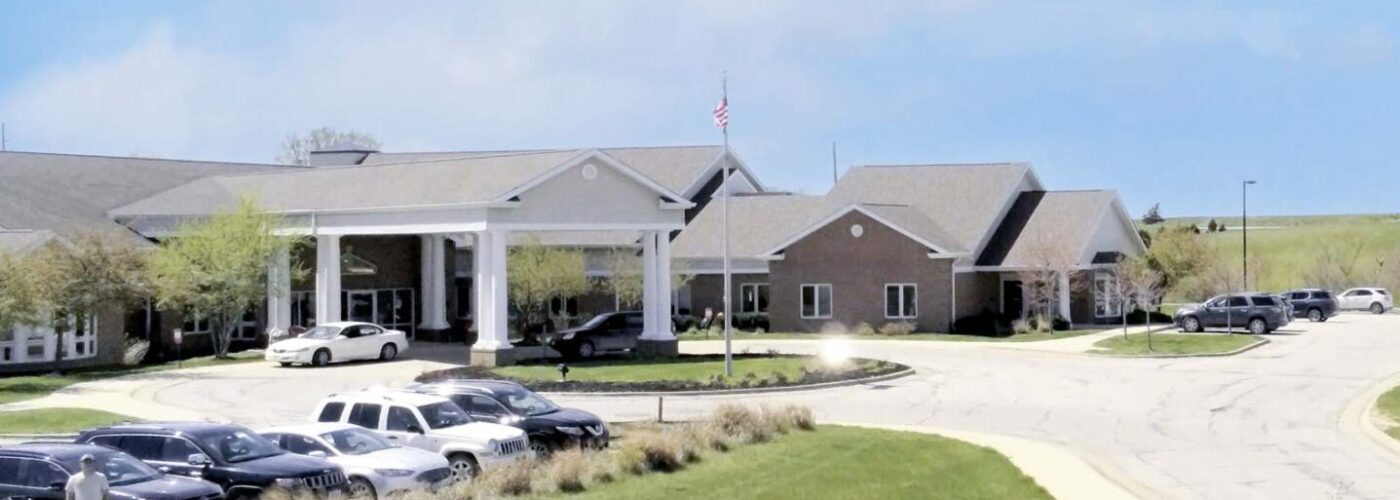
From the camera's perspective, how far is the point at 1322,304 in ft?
216

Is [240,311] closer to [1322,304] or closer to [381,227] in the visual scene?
[381,227]

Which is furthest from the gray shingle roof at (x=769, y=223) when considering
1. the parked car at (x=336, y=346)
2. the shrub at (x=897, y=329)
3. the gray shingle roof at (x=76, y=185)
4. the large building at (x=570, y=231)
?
the gray shingle roof at (x=76, y=185)

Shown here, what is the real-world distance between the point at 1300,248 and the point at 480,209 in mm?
92073

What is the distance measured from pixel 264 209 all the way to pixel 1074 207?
32.6 meters

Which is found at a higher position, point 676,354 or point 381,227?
point 381,227

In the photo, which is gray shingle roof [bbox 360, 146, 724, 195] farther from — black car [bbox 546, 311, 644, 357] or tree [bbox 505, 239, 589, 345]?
black car [bbox 546, 311, 644, 357]

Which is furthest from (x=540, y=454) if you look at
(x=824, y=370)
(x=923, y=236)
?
(x=923, y=236)

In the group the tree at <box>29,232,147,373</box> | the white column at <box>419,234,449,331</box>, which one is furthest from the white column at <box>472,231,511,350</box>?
the white column at <box>419,234,449,331</box>

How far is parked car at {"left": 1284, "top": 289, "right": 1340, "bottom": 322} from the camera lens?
2596 inches

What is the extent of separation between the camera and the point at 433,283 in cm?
5375

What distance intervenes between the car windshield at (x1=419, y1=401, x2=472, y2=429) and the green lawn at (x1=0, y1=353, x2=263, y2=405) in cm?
1573

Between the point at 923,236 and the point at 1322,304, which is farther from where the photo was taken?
the point at 1322,304

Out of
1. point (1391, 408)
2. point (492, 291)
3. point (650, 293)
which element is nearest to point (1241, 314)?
point (650, 293)

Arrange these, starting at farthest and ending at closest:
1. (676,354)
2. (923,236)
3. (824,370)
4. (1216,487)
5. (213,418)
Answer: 1. (923,236)
2. (676,354)
3. (824,370)
4. (213,418)
5. (1216,487)
